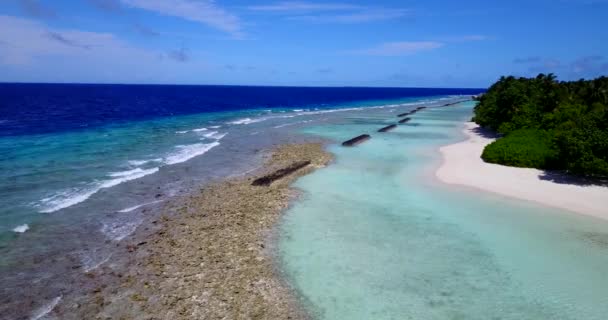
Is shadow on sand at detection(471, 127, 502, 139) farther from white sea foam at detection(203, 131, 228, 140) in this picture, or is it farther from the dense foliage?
white sea foam at detection(203, 131, 228, 140)

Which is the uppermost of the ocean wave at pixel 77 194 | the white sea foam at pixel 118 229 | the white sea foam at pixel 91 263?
the ocean wave at pixel 77 194

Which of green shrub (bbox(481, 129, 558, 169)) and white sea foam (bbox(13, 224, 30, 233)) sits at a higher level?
green shrub (bbox(481, 129, 558, 169))

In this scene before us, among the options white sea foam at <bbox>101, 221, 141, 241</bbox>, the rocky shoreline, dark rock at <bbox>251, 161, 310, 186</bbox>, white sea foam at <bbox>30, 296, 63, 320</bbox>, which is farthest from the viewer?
dark rock at <bbox>251, 161, 310, 186</bbox>

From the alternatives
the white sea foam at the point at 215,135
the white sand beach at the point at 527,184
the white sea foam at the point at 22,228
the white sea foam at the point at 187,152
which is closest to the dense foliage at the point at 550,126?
the white sand beach at the point at 527,184

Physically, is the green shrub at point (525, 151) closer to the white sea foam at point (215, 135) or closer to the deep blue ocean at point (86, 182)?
the deep blue ocean at point (86, 182)

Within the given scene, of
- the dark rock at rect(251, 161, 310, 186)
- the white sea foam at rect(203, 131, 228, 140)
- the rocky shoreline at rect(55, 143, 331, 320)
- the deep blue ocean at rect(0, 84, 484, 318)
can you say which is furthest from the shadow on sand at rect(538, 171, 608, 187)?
the white sea foam at rect(203, 131, 228, 140)

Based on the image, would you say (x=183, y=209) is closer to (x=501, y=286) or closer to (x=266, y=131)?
(x=501, y=286)

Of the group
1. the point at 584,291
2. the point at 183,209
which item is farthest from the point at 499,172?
the point at 183,209
